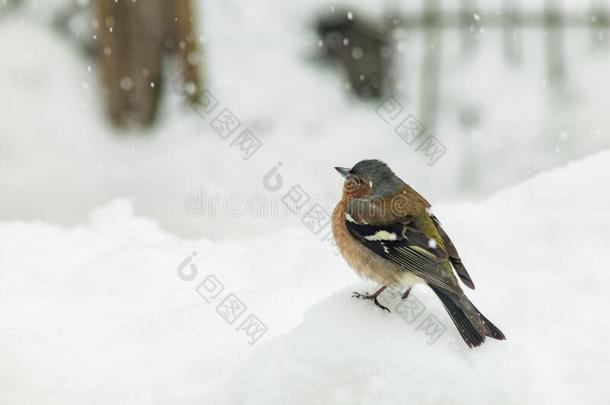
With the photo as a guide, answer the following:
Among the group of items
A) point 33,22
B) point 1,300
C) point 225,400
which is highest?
point 33,22

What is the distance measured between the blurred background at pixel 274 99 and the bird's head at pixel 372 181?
2440 millimetres

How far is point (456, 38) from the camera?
7785mm

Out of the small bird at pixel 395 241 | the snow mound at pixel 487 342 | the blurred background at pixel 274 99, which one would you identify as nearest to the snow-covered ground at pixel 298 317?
the snow mound at pixel 487 342

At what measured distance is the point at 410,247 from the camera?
12.1 ft

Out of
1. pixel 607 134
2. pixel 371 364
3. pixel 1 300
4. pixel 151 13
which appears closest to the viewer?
pixel 371 364

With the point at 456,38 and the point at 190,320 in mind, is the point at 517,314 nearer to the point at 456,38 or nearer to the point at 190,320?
the point at 190,320

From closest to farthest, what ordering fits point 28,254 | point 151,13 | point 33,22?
point 28,254, point 151,13, point 33,22

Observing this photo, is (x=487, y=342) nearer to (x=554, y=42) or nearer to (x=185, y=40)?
(x=185, y=40)

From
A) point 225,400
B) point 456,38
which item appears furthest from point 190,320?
point 456,38

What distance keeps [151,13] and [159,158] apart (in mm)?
1268

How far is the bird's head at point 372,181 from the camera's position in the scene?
4004 mm

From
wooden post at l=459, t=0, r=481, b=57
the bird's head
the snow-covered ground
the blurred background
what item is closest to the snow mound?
the snow-covered ground

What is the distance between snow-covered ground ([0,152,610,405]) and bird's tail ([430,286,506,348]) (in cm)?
5

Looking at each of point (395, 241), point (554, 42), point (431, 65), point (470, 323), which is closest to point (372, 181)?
point (395, 241)
